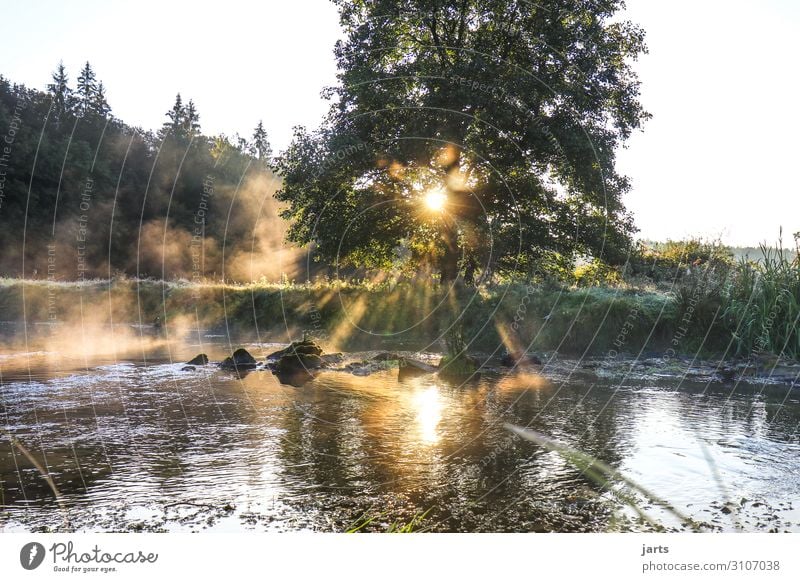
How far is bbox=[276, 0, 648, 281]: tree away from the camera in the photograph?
29.8m

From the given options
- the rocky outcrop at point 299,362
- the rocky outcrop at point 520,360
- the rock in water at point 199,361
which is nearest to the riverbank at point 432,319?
the rocky outcrop at point 520,360

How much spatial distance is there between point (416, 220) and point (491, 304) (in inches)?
258

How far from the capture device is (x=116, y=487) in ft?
29.3

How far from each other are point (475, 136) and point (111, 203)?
62.3 meters

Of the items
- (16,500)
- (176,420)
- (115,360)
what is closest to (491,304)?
(115,360)

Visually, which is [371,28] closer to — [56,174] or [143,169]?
[56,174]

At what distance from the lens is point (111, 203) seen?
81.2 metres

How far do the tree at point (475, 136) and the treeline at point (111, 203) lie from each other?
3396 centimetres

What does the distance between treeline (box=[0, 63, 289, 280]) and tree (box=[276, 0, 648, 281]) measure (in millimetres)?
33961

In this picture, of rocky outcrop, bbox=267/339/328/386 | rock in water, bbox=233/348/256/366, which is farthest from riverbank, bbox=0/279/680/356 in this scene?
rock in water, bbox=233/348/256/366

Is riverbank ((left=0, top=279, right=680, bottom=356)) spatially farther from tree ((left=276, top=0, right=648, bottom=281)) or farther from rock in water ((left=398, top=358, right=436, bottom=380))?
rock in water ((left=398, top=358, right=436, bottom=380))

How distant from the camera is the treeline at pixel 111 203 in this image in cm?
7262

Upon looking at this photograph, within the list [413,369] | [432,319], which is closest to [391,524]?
[413,369]

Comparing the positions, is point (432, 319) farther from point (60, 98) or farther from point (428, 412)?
point (60, 98)
